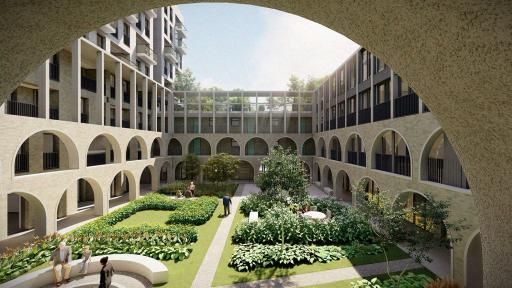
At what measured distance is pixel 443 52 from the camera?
3.58 meters

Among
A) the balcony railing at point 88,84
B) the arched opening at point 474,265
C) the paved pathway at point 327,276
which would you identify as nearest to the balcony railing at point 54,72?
the balcony railing at point 88,84

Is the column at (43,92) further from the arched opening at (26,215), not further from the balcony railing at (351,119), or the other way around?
the balcony railing at (351,119)

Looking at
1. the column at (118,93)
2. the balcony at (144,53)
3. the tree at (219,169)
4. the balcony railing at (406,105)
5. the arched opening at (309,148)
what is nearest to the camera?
the balcony railing at (406,105)

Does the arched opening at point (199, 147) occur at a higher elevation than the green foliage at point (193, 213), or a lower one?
higher

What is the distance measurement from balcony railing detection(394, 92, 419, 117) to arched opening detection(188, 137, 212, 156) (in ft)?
98.7

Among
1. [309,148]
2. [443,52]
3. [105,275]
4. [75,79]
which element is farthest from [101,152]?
[309,148]

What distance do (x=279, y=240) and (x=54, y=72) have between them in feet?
67.3

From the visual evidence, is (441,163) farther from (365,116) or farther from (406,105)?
(365,116)

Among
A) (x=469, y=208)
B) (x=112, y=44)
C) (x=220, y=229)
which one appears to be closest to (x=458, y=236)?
(x=469, y=208)

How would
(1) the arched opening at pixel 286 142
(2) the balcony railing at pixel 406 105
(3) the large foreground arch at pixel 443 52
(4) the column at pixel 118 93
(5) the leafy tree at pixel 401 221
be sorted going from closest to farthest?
(3) the large foreground arch at pixel 443 52 < (5) the leafy tree at pixel 401 221 < (2) the balcony railing at pixel 406 105 < (4) the column at pixel 118 93 < (1) the arched opening at pixel 286 142

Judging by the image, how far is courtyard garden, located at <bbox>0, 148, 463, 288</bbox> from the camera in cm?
1007

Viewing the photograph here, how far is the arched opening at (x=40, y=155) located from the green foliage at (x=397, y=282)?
760 inches

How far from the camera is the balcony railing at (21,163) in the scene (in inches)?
663

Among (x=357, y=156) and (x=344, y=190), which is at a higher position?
(x=357, y=156)
